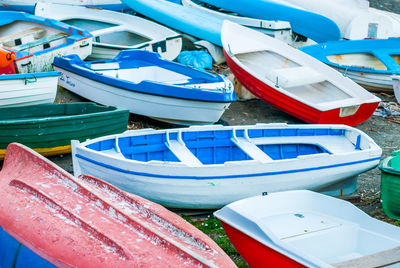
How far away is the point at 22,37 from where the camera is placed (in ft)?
32.4

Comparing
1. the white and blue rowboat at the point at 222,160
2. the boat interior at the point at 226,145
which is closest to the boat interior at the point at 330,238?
the white and blue rowboat at the point at 222,160

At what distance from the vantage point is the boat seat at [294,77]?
8.87 meters

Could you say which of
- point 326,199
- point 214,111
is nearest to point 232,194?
point 326,199

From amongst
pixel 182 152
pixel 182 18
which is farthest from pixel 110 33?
pixel 182 152

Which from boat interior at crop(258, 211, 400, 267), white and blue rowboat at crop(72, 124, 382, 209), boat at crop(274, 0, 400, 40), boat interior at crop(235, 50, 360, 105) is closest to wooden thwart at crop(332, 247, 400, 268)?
boat interior at crop(258, 211, 400, 267)

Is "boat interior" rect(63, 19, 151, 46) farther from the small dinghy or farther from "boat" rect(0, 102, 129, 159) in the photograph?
the small dinghy

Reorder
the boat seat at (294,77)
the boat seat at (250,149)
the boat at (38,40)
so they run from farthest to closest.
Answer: the boat seat at (294,77), the boat at (38,40), the boat seat at (250,149)

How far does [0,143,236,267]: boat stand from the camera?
3602 millimetres

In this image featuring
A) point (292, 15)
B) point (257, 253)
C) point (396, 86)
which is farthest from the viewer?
point (292, 15)

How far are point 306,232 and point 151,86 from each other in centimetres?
351

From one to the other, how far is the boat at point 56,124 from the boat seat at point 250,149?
147 cm

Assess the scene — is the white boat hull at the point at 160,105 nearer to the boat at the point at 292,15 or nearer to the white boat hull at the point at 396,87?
the white boat hull at the point at 396,87

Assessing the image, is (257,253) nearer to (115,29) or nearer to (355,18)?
(115,29)

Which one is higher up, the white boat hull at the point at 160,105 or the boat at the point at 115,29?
the boat at the point at 115,29
